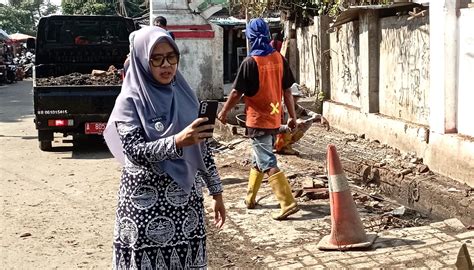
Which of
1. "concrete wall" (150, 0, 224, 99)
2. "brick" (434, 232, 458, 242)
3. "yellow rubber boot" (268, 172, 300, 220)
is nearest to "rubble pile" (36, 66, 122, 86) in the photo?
"concrete wall" (150, 0, 224, 99)

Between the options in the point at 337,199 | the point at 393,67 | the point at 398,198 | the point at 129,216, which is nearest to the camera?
the point at 129,216

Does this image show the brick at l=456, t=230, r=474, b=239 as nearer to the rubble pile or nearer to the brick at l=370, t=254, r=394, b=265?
the brick at l=370, t=254, r=394, b=265

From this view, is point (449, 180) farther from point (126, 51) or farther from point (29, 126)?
point (29, 126)

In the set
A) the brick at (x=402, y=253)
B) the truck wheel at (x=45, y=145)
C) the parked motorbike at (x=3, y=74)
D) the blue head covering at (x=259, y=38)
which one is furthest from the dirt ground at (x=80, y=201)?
the parked motorbike at (x=3, y=74)

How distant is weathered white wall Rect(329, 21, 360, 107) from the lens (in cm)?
1123

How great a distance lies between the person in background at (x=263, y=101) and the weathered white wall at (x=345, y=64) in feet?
16.4

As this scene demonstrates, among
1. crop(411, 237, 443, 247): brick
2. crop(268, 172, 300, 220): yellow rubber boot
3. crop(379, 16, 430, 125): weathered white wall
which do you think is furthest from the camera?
crop(379, 16, 430, 125): weathered white wall

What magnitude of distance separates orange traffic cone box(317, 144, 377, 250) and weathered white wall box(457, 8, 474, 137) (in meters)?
2.45

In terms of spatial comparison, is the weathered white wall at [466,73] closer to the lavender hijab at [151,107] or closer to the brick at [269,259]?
the brick at [269,259]

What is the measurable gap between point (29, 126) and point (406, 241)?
11.1 metres

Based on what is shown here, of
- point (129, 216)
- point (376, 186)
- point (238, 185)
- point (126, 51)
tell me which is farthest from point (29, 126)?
point (129, 216)

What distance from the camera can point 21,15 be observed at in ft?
226

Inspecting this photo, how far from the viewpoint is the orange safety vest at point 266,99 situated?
251 inches

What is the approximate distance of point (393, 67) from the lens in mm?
9586
